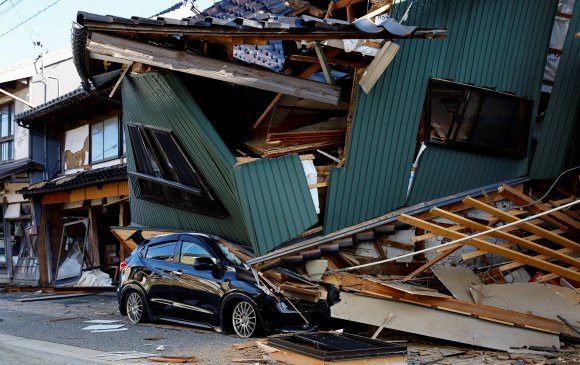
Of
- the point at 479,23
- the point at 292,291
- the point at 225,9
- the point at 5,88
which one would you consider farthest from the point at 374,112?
the point at 5,88

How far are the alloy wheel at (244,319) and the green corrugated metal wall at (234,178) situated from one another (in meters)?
0.96

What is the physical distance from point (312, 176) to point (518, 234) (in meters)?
3.75

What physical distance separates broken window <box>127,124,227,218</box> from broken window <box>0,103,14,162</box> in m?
12.7

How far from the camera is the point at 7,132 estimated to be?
25.1 meters

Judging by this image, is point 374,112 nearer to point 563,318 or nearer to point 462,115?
point 462,115

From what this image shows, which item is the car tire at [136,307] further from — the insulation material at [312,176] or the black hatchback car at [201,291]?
the insulation material at [312,176]

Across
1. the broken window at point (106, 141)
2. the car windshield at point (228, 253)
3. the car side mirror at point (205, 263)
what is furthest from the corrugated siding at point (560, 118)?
the broken window at point (106, 141)

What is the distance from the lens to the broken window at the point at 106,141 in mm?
19516

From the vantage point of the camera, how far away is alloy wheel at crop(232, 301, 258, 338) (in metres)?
9.98

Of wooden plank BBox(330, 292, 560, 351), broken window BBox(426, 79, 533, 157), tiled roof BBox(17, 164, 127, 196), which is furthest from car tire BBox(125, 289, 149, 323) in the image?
broken window BBox(426, 79, 533, 157)

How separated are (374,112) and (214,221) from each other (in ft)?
11.8

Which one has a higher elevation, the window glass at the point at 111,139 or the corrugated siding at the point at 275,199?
the window glass at the point at 111,139

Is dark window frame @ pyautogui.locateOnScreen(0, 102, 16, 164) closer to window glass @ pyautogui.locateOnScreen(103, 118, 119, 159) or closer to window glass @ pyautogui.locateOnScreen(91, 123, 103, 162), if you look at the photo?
window glass @ pyautogui.locateOnScreen(91, 123, 103, 162)

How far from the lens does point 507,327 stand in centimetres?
883
